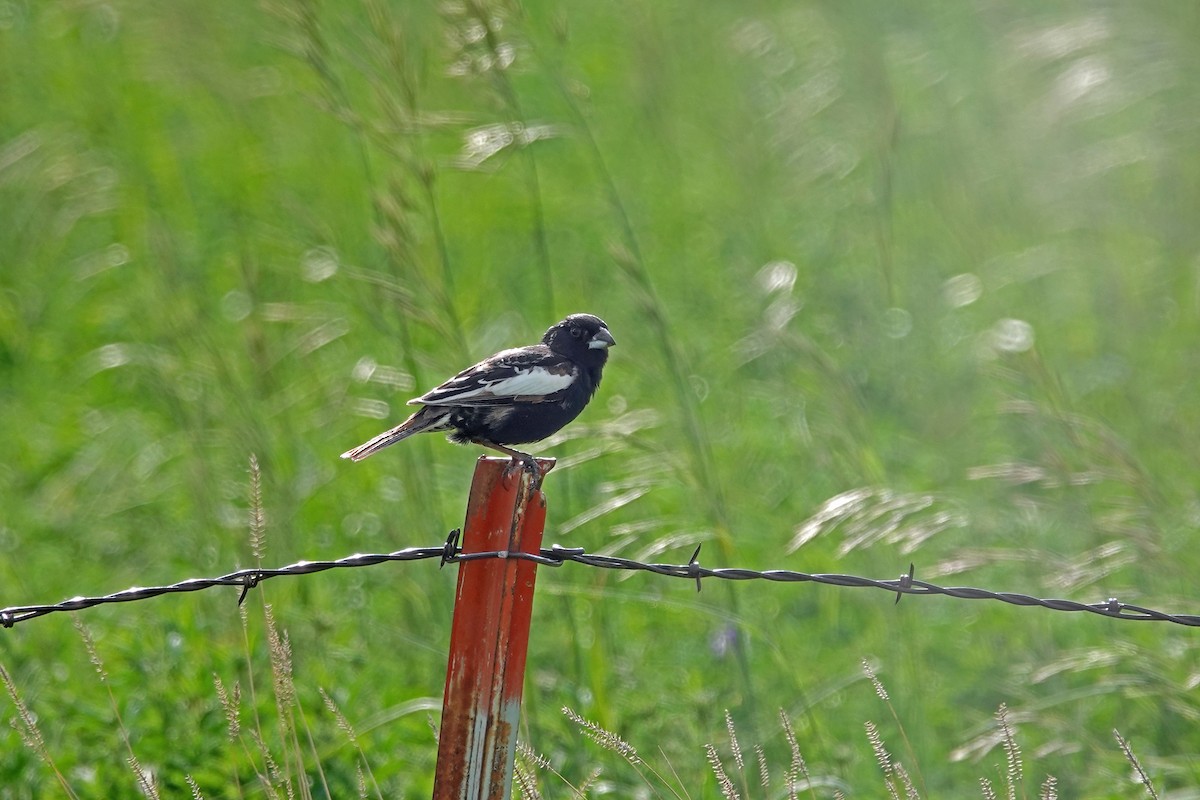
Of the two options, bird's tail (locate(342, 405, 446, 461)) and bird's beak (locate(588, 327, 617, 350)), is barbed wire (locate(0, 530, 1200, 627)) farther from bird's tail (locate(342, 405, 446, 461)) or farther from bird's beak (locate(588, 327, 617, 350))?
bird's beak (locate(588, 327, 617, 350))

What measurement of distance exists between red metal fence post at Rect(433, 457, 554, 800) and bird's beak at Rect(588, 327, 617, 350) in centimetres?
157

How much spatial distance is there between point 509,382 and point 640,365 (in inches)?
44.3

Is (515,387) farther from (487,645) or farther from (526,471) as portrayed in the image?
(487,645)

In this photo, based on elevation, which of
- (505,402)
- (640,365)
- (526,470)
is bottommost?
(640,365)

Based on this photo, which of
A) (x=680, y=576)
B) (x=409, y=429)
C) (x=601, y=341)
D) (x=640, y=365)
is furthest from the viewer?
(x=640, y=365)

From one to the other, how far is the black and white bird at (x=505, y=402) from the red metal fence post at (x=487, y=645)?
0.94m

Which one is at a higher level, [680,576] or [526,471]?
[526,471]

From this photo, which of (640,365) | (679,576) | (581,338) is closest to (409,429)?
(581,338)

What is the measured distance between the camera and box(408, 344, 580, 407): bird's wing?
383 centimetres

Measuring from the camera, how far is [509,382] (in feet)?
12.8

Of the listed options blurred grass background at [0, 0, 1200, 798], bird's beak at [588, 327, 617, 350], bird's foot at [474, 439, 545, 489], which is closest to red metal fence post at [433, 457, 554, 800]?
bird's foot at [474, 439, 545, 489]

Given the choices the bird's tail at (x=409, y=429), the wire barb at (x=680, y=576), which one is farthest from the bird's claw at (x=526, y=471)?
the bird's tail at (x=409, y=429)

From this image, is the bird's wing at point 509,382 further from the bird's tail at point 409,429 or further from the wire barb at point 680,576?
the wire barb at point 680,576

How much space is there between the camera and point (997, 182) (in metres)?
11.0
